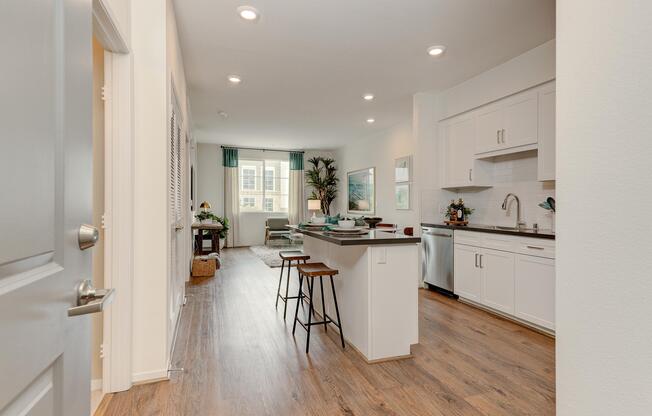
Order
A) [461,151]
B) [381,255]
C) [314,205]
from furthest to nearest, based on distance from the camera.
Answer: [314,205]
[461,151]
[381,255]

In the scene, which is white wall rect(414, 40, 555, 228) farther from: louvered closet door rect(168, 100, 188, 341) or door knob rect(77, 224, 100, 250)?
door knob rect(77, 224, 100, 250)

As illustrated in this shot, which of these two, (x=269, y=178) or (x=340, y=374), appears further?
(x=269, y=178)

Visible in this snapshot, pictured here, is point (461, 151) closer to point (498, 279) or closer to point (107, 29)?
point (498, 279)

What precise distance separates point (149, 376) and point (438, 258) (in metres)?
3.48

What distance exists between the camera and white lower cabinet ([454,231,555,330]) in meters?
3.08

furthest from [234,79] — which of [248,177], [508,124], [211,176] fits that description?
[248,177]

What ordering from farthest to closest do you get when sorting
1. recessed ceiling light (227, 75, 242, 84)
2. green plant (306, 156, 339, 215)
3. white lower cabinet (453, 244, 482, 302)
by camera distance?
green plant (306, 156, 339, 215), recessed ceiling light (227, 75, 242, 84), white lower cabinet (453, 244, 482, 302)

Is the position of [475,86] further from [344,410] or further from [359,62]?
[344,410]

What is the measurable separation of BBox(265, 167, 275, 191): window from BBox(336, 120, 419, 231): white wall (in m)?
2.27

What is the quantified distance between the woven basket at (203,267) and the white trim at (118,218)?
3412mm

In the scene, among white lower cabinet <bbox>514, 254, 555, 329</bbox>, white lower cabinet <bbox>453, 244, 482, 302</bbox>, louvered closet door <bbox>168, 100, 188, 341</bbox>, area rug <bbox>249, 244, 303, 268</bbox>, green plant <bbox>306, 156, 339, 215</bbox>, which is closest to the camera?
louvered closet door <bbox>168, 100, 188, 341</bbox>

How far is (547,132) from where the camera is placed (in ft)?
10.9

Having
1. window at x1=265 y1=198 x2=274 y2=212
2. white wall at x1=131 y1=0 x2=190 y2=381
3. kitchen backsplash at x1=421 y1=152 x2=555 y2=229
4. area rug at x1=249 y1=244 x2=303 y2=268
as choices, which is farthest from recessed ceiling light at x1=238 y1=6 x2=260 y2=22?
window at x1=265 y1=198 x2=274 y2=212

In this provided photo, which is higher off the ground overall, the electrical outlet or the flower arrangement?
the flower arrangement
